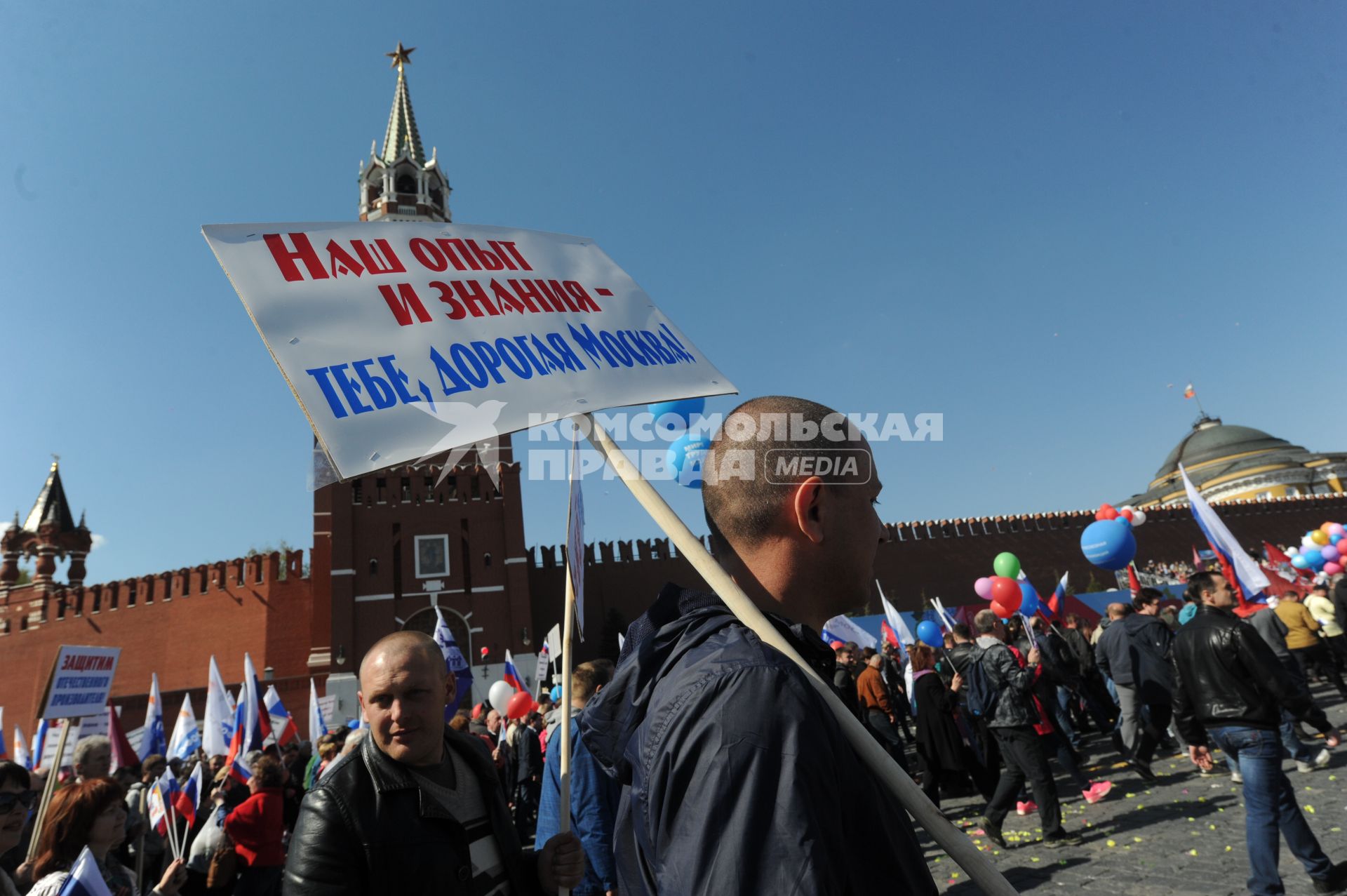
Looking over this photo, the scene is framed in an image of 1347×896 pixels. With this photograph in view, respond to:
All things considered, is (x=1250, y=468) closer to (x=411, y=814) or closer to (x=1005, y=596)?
(x=1005, y=596)

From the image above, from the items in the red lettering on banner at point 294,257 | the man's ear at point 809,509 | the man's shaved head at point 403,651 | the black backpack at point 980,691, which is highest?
the red lettering on banner at point 294,257

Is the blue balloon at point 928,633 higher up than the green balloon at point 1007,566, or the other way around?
the green balloon at point 1007,566

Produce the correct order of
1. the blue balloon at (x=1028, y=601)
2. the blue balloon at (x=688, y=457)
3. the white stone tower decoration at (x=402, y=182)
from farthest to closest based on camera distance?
the white stone tower decoration at (x=402, y=182), the blue balloon at (x=1028, y=601), the blue balloon at (x=688, y=457)

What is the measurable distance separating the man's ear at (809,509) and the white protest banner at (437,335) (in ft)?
1.29

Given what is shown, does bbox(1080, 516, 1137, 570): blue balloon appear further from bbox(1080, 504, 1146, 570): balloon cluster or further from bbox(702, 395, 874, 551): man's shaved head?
bbox(702, 395, 874, 551): man's shaved head

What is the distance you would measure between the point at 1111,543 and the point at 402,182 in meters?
30.0

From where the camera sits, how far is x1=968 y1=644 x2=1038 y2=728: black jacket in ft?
16.8

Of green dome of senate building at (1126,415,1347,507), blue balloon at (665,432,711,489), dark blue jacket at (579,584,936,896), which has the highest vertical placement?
green dome of senate building at (1126,415,1347,507)

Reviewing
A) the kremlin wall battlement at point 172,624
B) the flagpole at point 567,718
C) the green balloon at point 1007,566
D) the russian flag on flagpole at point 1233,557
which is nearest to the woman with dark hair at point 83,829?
the flagpole at point 567,718

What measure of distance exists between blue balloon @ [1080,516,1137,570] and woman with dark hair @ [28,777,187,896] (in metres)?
10.6

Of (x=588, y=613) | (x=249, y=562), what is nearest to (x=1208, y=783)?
(x=588, y=613)

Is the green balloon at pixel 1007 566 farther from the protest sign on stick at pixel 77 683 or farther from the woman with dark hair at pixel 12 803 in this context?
the woman with dark hair at pixel 12 803

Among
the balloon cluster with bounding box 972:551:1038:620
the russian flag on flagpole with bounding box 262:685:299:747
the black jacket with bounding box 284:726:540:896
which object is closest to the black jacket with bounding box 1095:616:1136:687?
the balloon cluster with bounding box 972:551:1038:620

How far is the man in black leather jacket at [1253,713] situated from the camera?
10.5 feet
